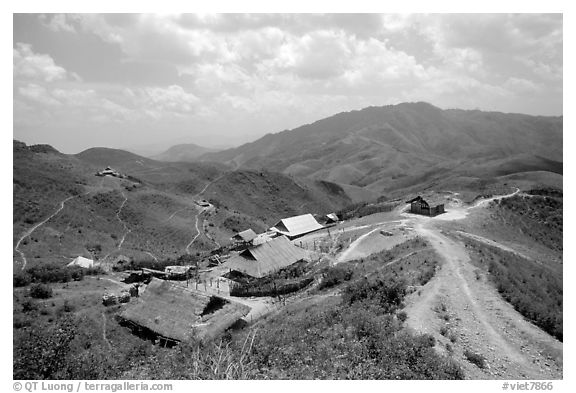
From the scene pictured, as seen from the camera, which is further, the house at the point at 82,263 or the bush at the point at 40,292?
the house at the point at 82,263

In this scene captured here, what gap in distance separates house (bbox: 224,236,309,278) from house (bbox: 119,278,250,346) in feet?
33.3

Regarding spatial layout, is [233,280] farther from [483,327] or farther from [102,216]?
[102,216]

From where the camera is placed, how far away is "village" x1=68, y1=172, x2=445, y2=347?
74.3ft

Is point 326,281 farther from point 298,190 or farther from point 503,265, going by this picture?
point 298,190

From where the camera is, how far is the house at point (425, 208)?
5031 cm

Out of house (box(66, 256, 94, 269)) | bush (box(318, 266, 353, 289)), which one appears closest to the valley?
bush (box(318, 266, 353, 289))

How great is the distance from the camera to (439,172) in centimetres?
16588

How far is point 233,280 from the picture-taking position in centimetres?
3416

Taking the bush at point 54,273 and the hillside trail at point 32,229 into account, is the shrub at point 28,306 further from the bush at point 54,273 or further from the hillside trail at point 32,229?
the hillside trail at point 32,229

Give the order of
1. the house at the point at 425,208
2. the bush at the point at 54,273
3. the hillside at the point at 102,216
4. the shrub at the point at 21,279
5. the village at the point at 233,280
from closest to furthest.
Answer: the village at the point at 233,280 → the shrub at the point at 21,279 → the bush at the point at 54,273 → the house at the point at 425,208 → the hillside at the point at 102,216

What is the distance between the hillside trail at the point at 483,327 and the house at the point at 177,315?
11.4 m

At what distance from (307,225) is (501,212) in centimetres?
2899

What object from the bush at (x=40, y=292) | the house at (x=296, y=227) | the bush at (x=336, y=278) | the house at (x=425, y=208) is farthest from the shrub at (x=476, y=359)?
the house at (x=296, y=227)

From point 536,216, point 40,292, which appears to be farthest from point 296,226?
point 536,216
